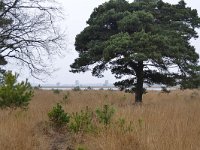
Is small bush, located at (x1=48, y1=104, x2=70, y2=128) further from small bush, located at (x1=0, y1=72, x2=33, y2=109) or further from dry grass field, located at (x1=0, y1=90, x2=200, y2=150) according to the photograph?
small bush, located at (x1=0, y1=72, x2=33, y2=109)

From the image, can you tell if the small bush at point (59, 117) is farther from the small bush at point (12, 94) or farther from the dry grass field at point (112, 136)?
the small bush at point (12, 94)

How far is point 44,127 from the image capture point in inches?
358

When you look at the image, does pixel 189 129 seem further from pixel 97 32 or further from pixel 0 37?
pixel 0 37

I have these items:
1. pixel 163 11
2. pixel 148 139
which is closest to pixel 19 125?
pixel 148 139

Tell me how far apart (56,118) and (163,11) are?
11.3m

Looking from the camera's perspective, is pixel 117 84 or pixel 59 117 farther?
pixel 117 84

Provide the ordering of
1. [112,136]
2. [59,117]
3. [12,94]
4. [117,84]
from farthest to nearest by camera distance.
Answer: [117,84], [12,94], [59,117], [112,136]

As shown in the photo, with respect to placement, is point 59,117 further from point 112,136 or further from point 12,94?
point 12,94

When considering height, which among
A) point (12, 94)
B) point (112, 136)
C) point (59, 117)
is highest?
point (12, 94)

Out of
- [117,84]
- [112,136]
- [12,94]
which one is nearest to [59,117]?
[112,136]

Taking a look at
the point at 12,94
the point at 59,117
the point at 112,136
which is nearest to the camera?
the point at 112,136

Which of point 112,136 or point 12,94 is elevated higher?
point 12,94

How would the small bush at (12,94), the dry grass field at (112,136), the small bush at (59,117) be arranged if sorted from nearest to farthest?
the dry grass field at (112,136)
the small bush at (59,117)
the small bush at (12,94)

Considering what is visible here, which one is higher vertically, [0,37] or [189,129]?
[0,37]
